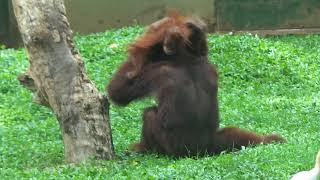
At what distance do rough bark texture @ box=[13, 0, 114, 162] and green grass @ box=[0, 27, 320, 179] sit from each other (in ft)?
0.59

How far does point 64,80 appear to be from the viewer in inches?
212

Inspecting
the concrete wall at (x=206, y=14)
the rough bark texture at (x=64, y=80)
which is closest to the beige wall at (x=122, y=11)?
the concrete wall at (x=206, y=14)

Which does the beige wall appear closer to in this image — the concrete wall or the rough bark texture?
the concrete wall

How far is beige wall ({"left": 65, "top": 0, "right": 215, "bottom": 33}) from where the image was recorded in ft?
39.9

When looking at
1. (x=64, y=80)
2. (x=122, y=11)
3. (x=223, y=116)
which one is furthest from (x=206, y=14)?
(x=64, y=80)

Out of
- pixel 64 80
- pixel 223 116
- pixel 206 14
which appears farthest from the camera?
pixel 206 14

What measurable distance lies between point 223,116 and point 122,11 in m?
5.38

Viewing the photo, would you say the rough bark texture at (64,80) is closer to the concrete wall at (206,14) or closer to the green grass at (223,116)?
the green grass at (223,116)

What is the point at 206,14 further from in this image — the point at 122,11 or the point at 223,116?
the point at 223,116

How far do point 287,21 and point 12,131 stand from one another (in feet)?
21.8

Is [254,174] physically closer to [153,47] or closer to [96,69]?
[153,47]

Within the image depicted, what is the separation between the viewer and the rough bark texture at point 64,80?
5273 mm

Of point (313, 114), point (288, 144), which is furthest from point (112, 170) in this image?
point (313, 114)

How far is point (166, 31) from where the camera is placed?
559cm
